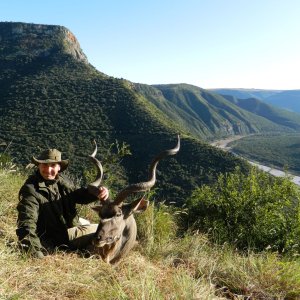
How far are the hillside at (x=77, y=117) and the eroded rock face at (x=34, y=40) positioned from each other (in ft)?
0.89

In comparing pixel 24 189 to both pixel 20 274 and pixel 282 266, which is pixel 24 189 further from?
pixel 282 266

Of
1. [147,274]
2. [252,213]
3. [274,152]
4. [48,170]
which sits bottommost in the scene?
[274,152]

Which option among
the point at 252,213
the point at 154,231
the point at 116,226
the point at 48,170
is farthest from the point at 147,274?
the point at 252,213

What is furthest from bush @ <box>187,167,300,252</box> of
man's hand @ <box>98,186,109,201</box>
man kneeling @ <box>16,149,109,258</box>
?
man kneeling @ <box>16,149,109,258</box>

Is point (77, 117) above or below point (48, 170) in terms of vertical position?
below

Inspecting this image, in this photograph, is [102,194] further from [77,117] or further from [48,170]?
[77,117]

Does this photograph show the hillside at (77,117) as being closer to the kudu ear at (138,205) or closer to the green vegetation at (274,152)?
the kudu ear at (138,205)

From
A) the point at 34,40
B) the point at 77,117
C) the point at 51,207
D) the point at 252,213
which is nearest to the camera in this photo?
the point at 51,207

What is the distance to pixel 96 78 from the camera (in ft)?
336

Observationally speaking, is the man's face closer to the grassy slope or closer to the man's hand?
the man's hand

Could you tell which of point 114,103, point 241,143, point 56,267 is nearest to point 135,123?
point 114,103

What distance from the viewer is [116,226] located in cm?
620

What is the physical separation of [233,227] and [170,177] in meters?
45.9

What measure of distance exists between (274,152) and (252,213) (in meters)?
147
